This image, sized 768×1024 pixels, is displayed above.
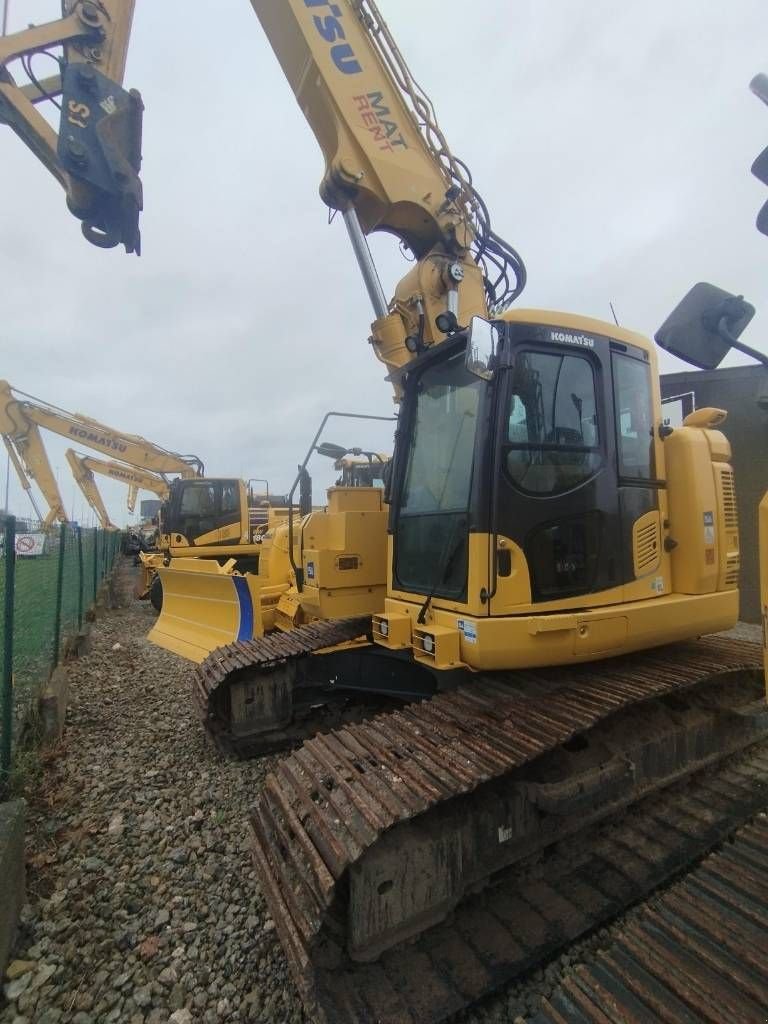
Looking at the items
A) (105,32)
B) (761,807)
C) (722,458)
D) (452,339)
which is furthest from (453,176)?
(761,807)

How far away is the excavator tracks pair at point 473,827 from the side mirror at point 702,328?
159 centimetres

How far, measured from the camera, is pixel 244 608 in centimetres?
608

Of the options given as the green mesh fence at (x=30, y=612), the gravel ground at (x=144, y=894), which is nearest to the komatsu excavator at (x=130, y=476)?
the green mesh fence at (x=30, y=612)

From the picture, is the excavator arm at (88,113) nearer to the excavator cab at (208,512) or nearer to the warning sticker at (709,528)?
the warning sticker at (709,528)

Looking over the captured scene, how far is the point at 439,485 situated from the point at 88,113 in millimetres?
3433

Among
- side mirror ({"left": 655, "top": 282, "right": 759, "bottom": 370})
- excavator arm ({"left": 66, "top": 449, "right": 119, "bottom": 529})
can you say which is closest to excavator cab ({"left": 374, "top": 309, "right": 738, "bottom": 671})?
side mirror ({"left": 655, "top": 282, "right": 759, "bottom": 370})

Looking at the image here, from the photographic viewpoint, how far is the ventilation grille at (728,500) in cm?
351

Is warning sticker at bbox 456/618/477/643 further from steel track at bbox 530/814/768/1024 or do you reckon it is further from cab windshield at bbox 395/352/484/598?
steel track at bbox 530/814/768/1024

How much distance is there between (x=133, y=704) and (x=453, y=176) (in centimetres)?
567

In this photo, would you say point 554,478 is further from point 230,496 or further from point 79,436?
point 79,436

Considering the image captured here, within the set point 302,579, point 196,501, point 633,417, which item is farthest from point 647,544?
point 196,501

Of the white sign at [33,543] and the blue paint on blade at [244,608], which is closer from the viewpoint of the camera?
the blue paint on blade at [244,608]

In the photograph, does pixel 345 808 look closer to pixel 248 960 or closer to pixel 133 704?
pixel 248 960

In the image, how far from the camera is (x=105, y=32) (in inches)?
154
